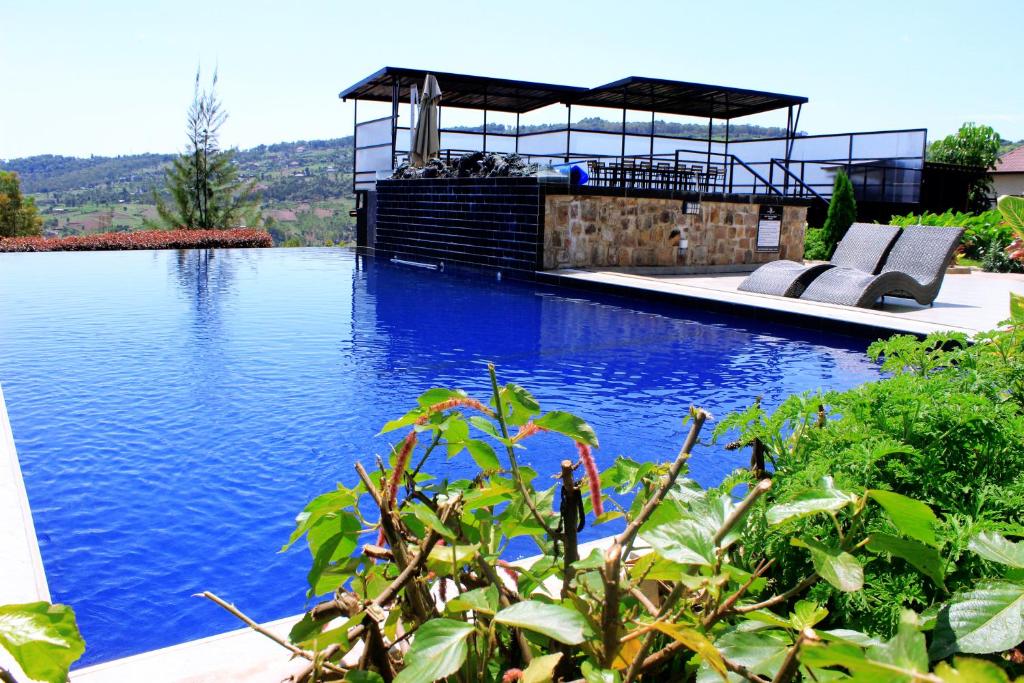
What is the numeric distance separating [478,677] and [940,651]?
438 mm

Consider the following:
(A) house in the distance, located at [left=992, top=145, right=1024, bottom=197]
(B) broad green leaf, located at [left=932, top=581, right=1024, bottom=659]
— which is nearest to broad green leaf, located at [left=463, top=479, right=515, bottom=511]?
(B) broad green leaf, located at [left=932, top=581, right=1024, bottom=659]

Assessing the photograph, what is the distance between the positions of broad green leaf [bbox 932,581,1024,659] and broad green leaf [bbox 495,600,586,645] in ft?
1.03

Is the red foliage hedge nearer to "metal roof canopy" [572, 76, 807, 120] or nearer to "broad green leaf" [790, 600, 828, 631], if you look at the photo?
"metal roof canopy" [572, 76, 807, 120]

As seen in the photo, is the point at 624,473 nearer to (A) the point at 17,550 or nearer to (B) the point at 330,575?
(B) the point at 330,575

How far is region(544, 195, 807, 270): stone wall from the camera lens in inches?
578

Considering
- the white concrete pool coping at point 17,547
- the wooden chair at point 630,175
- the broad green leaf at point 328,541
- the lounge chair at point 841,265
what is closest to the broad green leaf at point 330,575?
the broad green leaf at point 328,541

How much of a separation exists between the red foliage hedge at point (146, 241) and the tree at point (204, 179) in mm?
10705

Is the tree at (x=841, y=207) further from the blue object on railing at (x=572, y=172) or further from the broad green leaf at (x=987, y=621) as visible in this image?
the broad green leaf at (x=987, y=621)

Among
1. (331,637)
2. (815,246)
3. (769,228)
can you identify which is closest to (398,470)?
(331,637)

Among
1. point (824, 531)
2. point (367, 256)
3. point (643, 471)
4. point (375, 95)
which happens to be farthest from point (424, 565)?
point (375, 95)

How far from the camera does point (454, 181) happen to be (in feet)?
56.2

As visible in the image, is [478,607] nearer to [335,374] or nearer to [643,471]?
[643,471]

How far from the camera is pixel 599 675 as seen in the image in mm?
748

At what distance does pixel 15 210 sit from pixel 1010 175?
5181 cm
